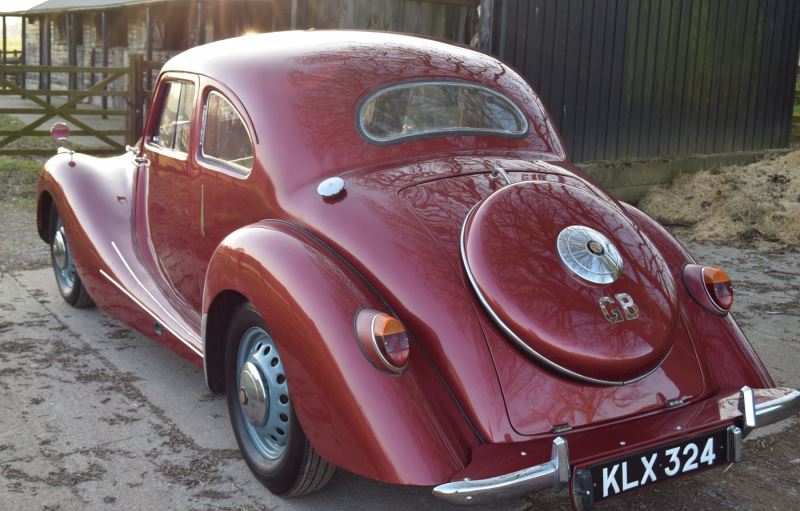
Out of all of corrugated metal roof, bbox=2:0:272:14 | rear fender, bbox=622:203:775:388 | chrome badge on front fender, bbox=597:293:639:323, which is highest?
A: corrugated metal roof, bbox=2:0:272:14

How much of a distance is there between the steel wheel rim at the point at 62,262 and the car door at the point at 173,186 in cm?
117

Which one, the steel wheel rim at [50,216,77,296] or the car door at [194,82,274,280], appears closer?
the car door at [194,82,274,280]

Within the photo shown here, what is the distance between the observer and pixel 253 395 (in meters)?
3.44

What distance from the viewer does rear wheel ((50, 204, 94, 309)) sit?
18.6 feet

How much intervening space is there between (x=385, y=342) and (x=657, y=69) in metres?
8.44

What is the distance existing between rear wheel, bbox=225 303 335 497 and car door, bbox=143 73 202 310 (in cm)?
79

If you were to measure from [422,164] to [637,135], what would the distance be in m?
7.23

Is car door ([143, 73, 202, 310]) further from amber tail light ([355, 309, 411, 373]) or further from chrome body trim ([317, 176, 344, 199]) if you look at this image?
amber tail light ([355, 309, 411, 373])

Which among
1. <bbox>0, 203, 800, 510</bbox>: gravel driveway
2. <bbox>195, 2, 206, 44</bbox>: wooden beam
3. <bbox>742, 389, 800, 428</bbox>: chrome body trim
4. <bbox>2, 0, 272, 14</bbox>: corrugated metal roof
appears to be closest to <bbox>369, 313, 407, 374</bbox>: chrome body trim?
<bbox>0, 203, 800, 510</bbox>: gravel driveway

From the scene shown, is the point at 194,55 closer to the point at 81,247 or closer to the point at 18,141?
the point at 81,247

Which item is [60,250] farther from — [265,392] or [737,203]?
[737,203]

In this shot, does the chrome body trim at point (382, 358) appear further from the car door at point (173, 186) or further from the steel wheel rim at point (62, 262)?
the steel wheel rim at point (62, 262)

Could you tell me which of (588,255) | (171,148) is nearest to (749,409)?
(588,255)

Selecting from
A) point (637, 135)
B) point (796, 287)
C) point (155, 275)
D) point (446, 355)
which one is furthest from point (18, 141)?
point (446, 355)
